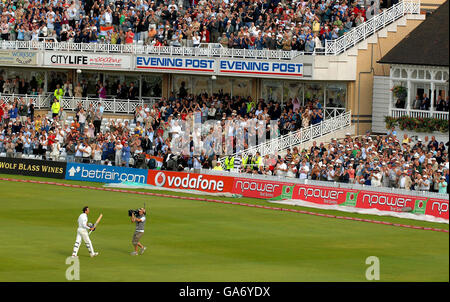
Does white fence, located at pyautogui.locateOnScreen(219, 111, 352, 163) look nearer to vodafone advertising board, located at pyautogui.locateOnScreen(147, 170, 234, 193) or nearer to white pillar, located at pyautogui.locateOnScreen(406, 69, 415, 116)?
vodafone advertising board, located at pyautogui.locateOnScreen(147, 170, 234, 193)

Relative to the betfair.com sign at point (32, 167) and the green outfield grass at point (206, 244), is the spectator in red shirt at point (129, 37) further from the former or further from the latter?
the green outfield grass at point (206, 244)

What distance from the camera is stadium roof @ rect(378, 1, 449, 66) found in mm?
50688

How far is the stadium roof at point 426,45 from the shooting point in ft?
166

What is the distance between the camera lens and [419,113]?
51.9 metres

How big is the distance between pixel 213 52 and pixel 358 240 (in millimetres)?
23701

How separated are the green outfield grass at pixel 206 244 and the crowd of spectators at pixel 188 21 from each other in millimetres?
12148

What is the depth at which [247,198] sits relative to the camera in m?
47.9

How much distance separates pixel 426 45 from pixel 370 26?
402 cm

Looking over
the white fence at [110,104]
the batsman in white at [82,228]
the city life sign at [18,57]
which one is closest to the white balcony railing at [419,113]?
the white fence at [110,104]

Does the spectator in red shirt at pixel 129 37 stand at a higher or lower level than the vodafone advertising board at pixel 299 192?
higher

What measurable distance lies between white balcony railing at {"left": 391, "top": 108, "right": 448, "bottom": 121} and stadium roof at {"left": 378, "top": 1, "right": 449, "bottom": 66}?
2306mm

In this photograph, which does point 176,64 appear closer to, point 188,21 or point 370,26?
point 188,21

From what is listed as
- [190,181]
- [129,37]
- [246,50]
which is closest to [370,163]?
[190,181]

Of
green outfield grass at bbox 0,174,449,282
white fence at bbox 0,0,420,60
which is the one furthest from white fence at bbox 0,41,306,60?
green outfield grass at bbox 0,174,449,282
